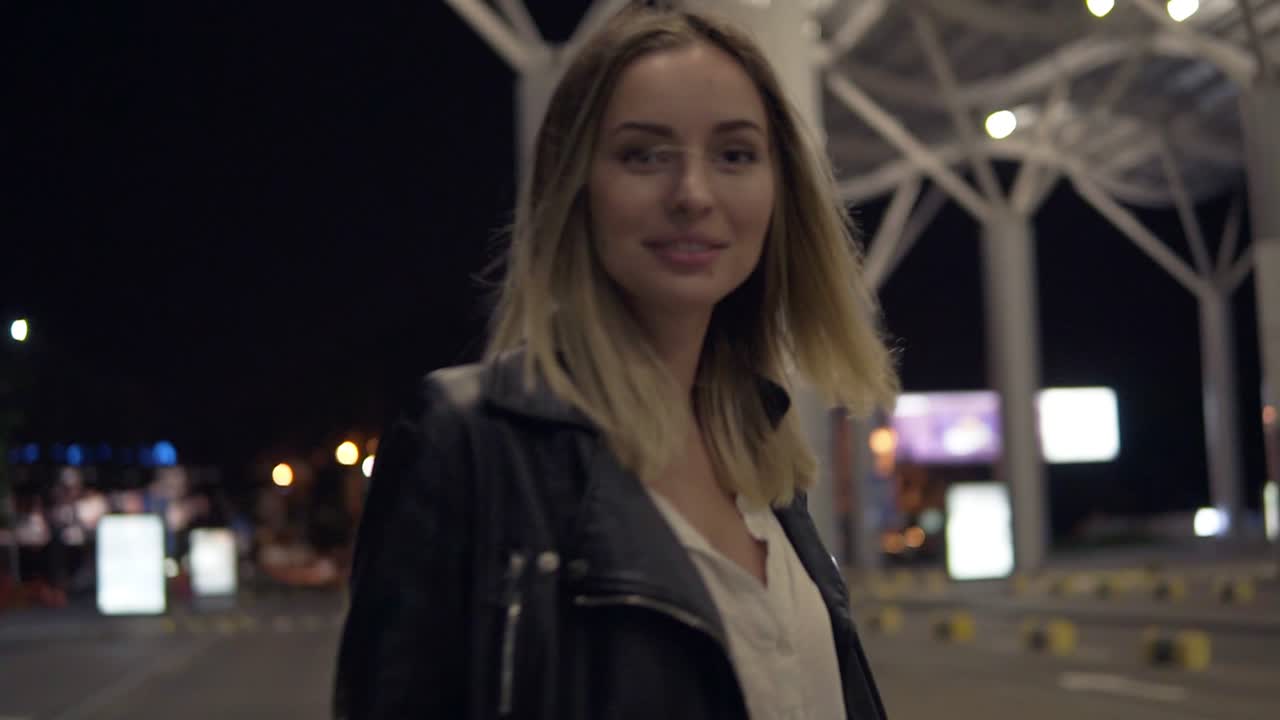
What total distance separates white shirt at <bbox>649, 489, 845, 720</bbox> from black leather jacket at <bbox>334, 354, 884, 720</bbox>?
8 centimetres

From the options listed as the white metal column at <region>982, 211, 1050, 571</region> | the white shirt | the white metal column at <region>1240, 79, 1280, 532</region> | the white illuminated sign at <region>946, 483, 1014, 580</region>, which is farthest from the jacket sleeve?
the white metal column at <region>982, 211, 1050, 571</region>

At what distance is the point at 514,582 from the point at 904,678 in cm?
1662

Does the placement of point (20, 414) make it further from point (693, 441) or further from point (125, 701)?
point (693, 441)

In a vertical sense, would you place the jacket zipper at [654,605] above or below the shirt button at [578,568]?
below

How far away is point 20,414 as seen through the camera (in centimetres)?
4281

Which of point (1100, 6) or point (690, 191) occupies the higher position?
point (1100, 6)

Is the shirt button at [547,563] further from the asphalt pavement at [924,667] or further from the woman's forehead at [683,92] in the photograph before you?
the asphalt pavement at [924,667]

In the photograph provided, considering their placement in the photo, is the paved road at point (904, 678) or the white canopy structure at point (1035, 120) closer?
the paved road at point (904, 678)

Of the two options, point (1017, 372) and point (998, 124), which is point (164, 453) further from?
point (998, 124)

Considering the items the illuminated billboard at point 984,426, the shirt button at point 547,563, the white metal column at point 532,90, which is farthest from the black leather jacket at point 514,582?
the illuminated billboard at point 984,426

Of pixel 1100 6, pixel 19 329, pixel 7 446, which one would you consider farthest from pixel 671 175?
pixel 7 446

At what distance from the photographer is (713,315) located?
8.87 feet

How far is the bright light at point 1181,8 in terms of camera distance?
117ft

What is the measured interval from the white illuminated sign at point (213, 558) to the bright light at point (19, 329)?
39.9m
